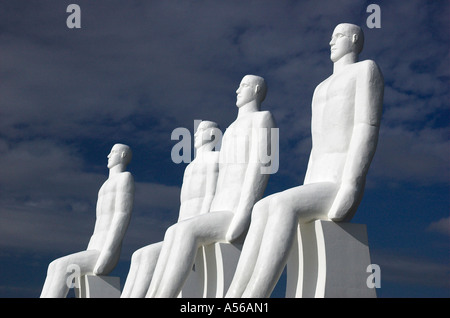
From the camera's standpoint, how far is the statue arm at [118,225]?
1276 cm

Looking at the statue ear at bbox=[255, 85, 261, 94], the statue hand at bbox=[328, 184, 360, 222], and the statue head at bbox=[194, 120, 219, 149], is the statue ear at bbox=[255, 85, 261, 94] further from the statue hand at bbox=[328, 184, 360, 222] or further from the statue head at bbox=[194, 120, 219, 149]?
the statue hand at bbox=[328, 184, 360, 222]

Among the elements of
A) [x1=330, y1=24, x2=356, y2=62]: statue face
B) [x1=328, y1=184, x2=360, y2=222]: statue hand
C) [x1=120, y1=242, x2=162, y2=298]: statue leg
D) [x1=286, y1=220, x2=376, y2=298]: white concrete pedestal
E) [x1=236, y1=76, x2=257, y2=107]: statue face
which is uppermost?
[x1=236, y1=76, x2=257, y2=107]: statue face

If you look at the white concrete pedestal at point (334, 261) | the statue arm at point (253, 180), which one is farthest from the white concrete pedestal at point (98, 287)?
the white concrete pedestal at point (334, 261)

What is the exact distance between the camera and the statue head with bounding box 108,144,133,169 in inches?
535

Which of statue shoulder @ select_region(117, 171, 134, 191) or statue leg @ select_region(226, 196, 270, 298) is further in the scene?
statue shoulder @ select_region(117, 171, 134, 191)

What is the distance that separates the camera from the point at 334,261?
766 centimetres

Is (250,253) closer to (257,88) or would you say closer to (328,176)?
(328,176)

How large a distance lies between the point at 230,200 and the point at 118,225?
3.64m

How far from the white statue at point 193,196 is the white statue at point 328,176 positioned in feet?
9.85

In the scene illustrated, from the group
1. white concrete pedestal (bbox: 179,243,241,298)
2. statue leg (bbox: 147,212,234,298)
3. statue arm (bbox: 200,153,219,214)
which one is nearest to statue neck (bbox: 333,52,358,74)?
statue leg (bbox: 147,212,234,298)

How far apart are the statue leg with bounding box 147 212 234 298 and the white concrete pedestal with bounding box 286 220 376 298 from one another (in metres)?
1.76

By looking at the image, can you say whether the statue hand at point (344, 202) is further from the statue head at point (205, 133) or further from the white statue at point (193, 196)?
the statue head at point (205, 133)

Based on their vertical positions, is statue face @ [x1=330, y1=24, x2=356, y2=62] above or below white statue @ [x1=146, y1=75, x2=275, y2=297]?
above
